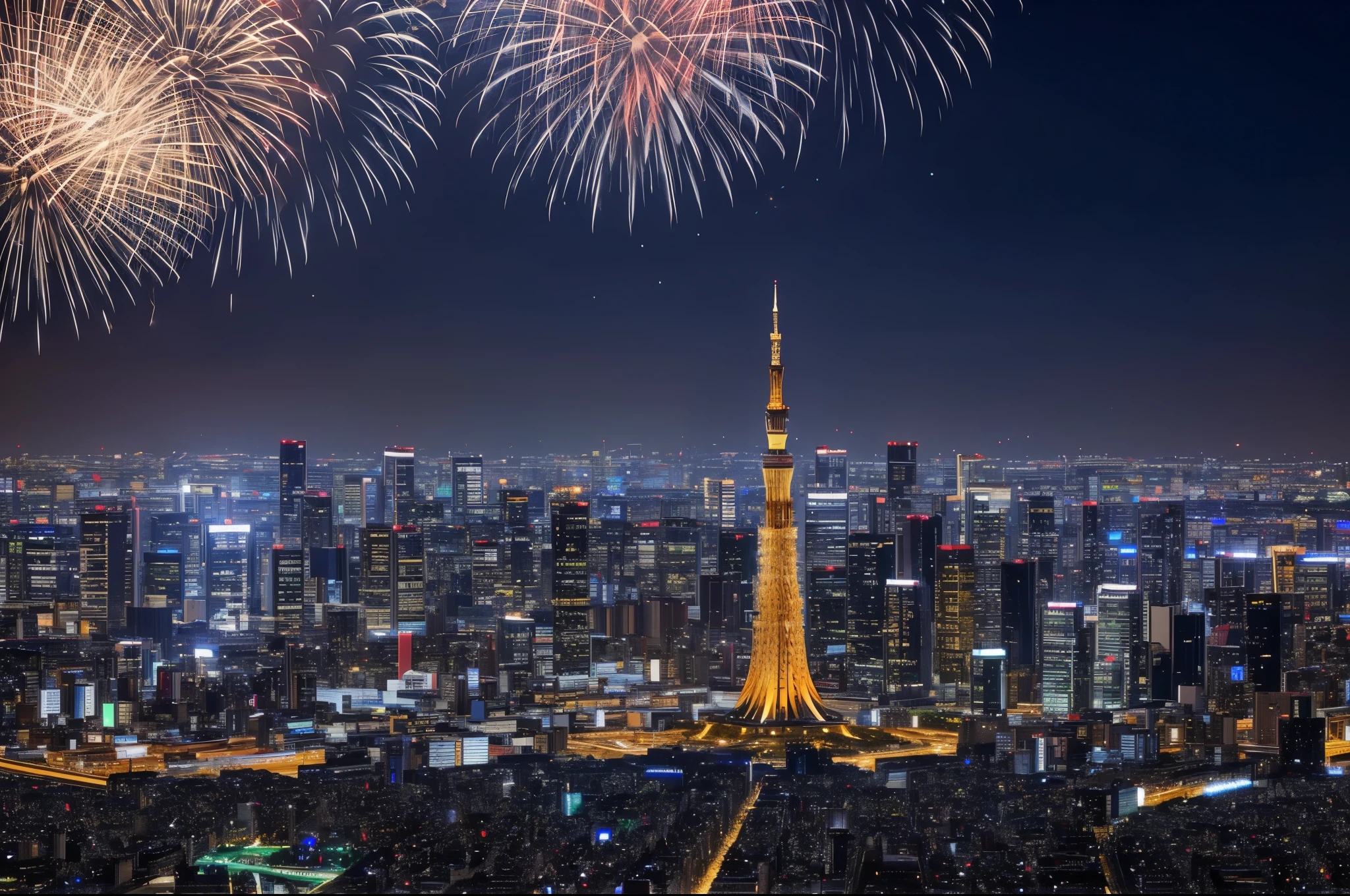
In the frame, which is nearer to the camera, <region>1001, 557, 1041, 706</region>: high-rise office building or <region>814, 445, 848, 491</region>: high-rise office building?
<region>1001, 557, 1041, 706</region>: high-rise office building

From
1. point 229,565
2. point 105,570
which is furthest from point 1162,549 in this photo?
point 105,570

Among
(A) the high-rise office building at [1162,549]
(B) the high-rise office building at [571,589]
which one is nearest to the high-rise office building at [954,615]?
(A) the high-rise office building at [1162,549]

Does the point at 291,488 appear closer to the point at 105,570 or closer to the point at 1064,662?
the point at 105,570

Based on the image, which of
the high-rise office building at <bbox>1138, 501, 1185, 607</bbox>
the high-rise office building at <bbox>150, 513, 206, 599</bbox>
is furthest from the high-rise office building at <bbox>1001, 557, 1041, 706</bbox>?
the high-rise office building at <bbox>150, 513, 206, 599</bbox>

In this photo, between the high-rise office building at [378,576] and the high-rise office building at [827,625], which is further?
the high-rise office building at [378,576]

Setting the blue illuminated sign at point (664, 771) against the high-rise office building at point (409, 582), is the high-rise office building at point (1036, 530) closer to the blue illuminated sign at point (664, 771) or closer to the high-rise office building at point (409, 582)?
the high-rise office building at point (409, 582)

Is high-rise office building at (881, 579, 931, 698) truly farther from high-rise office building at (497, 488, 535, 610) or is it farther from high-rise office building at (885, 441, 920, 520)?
high-rise office building at (497, 488, 535, 610)
